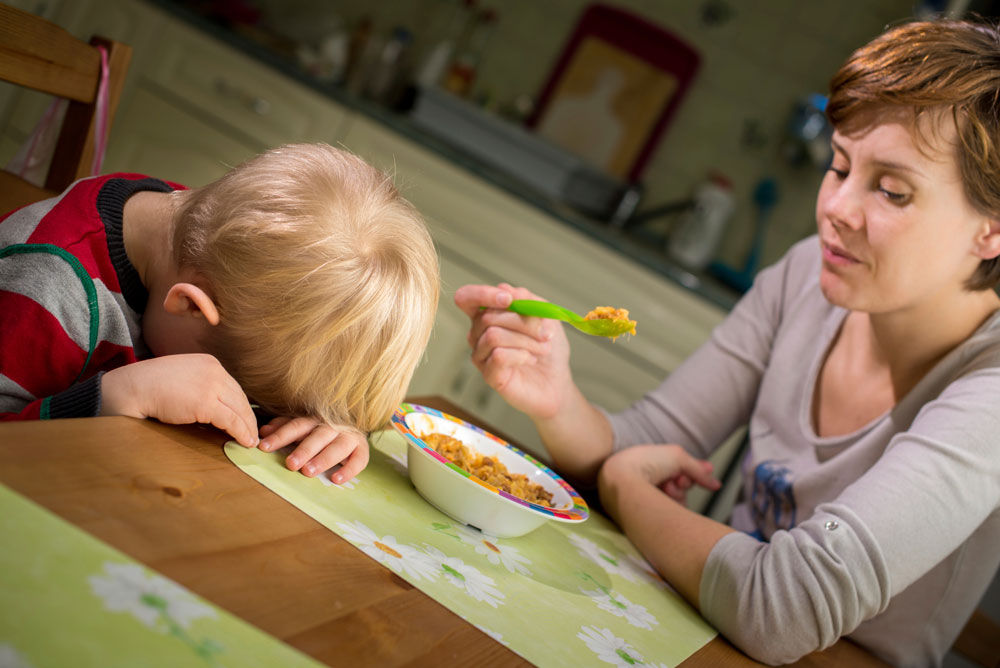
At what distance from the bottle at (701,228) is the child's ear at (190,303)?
1955 millimetres

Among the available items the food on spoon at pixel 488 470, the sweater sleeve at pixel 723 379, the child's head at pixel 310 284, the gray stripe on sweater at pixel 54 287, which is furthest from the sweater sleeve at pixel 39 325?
the sweater sleeve at pixel 723 379

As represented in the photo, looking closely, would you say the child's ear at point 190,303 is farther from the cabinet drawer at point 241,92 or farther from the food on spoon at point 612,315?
the cabinet drawer at point 241,92

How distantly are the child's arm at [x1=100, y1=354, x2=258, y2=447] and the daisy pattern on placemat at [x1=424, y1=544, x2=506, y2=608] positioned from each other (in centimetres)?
19

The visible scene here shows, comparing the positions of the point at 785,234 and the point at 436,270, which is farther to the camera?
the point at 785,234

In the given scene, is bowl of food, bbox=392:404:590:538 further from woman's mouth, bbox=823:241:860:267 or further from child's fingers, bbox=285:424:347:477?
woman's mouth, bbox=823:241:860:267

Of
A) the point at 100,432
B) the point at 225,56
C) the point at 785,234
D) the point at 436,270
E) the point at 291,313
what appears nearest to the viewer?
the point at 100,432

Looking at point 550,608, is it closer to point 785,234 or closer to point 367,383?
point 367,383

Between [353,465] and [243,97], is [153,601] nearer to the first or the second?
[353,465]

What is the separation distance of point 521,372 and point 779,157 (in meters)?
1.92

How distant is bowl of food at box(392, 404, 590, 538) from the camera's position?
29.3 inches

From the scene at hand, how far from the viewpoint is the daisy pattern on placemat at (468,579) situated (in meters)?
0.65

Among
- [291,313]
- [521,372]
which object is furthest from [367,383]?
[521,372]

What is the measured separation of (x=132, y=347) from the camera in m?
0.79

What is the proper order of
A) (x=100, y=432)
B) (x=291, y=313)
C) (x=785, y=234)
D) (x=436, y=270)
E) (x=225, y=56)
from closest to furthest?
(x=100, y=432) < (x=291, y=313) < (x=436, y=270) < (x=225, y=56) < (x=785, y=234)
